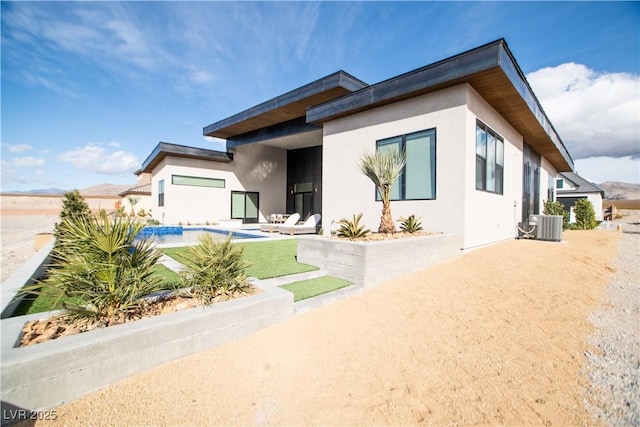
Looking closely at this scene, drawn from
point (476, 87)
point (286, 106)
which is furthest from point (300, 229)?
point (476, 87)

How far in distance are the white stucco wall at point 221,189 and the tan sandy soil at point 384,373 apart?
52.4ft

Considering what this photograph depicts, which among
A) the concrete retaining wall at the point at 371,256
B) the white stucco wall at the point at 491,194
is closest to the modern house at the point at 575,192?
the white stucco wall at the point at 491,194

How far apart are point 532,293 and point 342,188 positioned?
6688 millimetres

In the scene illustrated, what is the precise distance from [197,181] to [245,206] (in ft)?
12.1

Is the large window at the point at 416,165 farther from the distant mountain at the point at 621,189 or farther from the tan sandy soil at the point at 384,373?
the distant mountain at the point at 621,189

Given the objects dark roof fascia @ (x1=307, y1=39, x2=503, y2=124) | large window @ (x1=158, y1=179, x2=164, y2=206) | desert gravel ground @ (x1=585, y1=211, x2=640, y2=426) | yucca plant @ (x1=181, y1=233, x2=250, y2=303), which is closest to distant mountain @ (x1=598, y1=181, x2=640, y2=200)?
dark roof fascia @ (x1=307, y1=39, x2=503, y2=124)

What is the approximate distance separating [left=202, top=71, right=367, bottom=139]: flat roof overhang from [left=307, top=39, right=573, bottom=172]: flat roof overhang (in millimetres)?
1328

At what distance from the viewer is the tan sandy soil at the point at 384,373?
1.96m

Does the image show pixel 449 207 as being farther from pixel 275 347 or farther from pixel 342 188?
pixel 275 347

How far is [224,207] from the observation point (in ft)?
60.8

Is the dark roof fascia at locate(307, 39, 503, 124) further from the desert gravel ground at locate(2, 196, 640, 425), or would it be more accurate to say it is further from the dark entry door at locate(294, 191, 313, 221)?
the dark entry door at locate(294, 191, 313, 221)

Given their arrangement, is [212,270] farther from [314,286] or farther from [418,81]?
[418,81]

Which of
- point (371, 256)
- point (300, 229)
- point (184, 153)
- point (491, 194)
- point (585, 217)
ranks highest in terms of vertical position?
point (184, 153)

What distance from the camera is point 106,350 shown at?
215 centimetres
